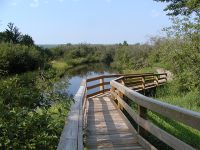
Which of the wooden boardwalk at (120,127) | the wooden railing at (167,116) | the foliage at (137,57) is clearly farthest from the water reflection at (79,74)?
the wooden railing at (167,116)

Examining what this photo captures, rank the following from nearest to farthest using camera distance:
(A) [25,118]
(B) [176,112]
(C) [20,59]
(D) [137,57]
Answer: (B) [176,112] < (A) [25,118] < (C) [20,59] < (D) [137,57]

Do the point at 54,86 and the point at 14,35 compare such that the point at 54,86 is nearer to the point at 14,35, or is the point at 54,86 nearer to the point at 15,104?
the point at 15,104

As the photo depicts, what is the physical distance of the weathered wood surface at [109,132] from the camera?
20.0 ft

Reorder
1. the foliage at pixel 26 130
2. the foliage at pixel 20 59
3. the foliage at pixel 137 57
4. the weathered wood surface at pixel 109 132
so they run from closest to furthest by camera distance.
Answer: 1. the foliage at pixel 26 130
2. the weathered wood surface at pixel 109 132
3. the foliage at pixel 20 59
4. the foliage at pixel 137 57

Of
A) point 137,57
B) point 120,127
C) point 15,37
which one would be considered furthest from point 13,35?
point 120,127

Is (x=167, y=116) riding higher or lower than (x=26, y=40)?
lower

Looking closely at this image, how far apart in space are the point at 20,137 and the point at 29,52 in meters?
44.7

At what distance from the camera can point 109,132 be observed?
7.35 meters

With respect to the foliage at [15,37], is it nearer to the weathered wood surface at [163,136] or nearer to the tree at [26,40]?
the tree at [26,40]

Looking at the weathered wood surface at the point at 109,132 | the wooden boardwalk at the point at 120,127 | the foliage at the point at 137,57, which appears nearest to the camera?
the wooden boardwalk at the point at 120,127

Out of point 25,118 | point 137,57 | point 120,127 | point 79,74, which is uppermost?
point 137,57

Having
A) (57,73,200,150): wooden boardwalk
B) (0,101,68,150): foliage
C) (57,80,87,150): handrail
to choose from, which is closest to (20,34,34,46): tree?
(57,73,200,150): wooden boardwalk

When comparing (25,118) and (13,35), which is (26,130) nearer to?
(25,118)

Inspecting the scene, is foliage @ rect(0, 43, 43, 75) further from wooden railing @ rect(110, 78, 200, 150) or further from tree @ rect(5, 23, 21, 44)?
wooden railing @ rect(110, 78, 200, 150)
